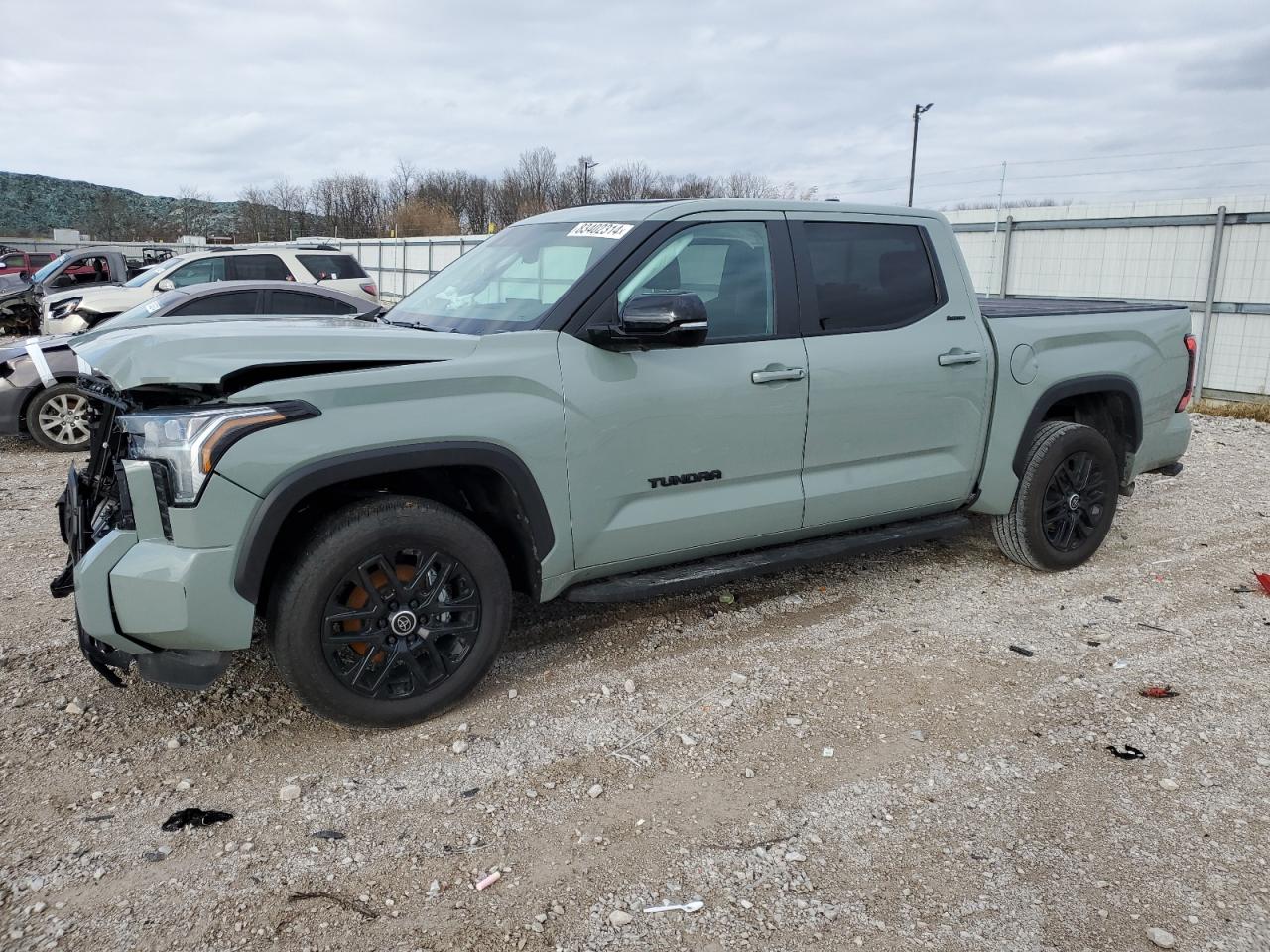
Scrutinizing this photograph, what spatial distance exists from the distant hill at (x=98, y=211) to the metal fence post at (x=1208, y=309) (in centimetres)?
8300

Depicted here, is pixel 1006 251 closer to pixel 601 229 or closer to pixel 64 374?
pixel 601 229

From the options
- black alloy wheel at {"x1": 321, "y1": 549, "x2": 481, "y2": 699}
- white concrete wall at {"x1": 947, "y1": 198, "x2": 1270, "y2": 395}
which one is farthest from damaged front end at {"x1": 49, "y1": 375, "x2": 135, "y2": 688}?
white concrete wall at {"x1": 947, "y1": 198, "x2": 1270, "y2": 395}

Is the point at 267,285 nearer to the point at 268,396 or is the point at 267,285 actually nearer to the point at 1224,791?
the point at 268,396

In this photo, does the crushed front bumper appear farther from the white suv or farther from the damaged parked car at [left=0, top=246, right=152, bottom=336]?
the damaged parked car at [left=0, top=246, right=152, bottom=336]

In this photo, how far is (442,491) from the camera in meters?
3.71

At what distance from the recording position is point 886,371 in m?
4.46

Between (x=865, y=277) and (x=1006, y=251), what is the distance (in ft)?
39.3

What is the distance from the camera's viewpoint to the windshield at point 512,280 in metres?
3.90

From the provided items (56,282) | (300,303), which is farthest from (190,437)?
(56,282)

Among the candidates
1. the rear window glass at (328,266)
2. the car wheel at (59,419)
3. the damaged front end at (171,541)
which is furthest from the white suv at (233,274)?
the damaged front end at (171,541)

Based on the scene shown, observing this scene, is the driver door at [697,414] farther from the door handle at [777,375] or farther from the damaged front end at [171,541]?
the damaged front end at [171,541]

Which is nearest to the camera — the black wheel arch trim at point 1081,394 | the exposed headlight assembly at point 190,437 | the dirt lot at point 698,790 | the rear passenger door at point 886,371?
the dirt lot at point 698,790

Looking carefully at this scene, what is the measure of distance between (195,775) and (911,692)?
2745 millimetres

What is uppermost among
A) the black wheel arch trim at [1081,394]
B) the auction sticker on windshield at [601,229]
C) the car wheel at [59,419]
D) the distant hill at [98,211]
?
the distant hill at [98,211]
